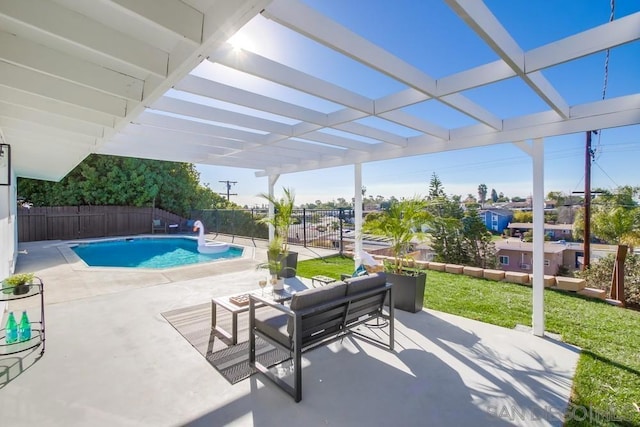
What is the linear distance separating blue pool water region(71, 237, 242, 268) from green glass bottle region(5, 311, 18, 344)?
21.9 ft

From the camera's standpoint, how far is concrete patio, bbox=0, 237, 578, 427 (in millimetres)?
2480

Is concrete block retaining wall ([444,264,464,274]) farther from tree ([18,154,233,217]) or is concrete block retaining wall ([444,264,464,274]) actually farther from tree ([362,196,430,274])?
tree ([18,154,233,217])

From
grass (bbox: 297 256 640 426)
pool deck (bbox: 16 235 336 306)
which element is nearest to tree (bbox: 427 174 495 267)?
grass (bbox: 297 256 640 426)

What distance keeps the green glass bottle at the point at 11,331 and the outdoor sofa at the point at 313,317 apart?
2.86m

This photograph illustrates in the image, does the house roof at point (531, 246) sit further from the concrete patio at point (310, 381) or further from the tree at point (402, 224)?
the concrete patio at point (310, 381)

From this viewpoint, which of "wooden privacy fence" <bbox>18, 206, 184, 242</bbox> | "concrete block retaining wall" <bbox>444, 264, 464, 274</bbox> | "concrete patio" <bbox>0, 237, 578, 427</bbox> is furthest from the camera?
"wooden privacy fence" <bbox>18, 206, 184, 242</bbox>

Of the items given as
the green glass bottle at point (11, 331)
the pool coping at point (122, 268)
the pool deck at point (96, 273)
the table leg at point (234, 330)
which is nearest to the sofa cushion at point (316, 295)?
the table leg at point (234, 330)

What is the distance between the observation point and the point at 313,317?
2.86 m

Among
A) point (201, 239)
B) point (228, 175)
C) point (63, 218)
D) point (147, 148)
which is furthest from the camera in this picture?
point (228, 175)

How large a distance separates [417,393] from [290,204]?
4.98 meters

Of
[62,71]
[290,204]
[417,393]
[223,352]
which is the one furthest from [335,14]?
[290,204]

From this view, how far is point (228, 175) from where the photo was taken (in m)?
24.9

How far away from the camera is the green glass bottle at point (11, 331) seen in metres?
3.50

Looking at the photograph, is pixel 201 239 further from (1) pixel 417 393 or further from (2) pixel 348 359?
(1) pixel 417 393
